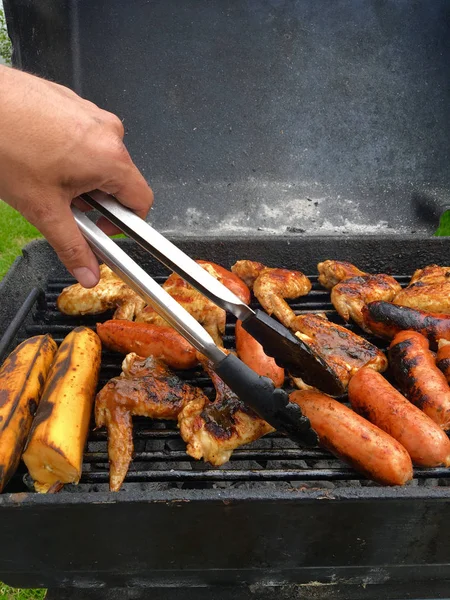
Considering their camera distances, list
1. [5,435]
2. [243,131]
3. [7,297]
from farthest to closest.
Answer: [243,131] < [7,297] < [5,435]

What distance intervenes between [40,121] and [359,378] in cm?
164

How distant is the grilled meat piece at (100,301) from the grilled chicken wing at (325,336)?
74 centimetres

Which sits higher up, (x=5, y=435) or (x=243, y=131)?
(x=243, y=131)

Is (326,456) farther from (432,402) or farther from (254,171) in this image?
(254,171)

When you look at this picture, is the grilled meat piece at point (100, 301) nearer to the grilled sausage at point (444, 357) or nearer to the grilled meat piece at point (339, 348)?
the grilled meat piece at point (339, 348)

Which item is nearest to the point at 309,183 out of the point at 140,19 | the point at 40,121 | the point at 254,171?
the point at 254,171

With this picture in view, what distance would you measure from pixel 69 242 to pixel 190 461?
115 centimetres

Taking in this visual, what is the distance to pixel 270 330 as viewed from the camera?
1749 mm

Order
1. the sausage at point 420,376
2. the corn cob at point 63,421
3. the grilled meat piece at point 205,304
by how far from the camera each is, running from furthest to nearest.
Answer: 1. the grilled meat piece at point 205,304
2. the sausage at point 420,376
3. the corn cob at point 63,421

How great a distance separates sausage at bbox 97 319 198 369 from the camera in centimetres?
235

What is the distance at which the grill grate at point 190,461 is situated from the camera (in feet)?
6.46


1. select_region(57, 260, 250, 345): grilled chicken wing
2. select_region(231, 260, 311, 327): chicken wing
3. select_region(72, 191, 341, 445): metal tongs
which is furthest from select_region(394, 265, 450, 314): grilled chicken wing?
select_region(72, 191, 341, 445): metal tongs

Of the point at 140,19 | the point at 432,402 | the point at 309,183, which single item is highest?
the point at 140,19

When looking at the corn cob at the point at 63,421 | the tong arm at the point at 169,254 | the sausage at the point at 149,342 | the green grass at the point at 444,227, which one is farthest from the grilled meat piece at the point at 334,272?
the green grass at the point at 444,227
